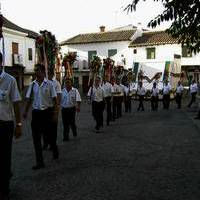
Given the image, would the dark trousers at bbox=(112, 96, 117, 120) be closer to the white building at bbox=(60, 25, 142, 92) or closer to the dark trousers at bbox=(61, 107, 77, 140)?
the dark trousers at bbox=(61, 107, 77, 140)

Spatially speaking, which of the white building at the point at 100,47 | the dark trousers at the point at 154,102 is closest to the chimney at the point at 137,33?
the white building at the point at 100,47

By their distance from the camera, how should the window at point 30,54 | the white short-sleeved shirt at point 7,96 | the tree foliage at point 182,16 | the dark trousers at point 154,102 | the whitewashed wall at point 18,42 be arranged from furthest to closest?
the window at point 30,54 → the whitewashed wall at point 18,42 → the dark trousers at point 154,102 → the white short-sleeved shirt at point 7,96 → the tree foliage at point 182,16

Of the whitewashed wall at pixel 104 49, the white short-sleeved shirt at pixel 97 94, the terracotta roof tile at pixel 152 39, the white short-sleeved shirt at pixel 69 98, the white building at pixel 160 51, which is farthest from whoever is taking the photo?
the whitewashed wall at pixel 104 49

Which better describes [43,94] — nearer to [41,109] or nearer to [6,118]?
[41,109]

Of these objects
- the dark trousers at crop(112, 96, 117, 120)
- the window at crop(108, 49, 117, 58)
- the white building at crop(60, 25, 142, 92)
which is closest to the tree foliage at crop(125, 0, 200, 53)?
the dark trousers at crop(112, 96, 117, 120)

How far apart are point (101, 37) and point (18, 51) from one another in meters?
15.5

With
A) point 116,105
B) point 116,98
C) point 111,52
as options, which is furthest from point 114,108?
point 111,52

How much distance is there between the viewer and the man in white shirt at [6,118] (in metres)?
6.55

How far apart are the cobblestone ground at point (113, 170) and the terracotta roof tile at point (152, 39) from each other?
42021mm

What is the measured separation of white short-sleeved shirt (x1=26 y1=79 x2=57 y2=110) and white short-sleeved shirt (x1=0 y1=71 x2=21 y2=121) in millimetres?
2474

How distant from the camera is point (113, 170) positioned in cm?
857

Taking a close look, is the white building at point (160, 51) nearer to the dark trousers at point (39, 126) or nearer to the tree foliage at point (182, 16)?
the dark trousers at point (39, 126)

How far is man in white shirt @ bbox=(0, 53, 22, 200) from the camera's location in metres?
6.55

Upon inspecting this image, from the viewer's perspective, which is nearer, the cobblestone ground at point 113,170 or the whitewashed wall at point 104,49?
the cobblestone ground at point 113,170
